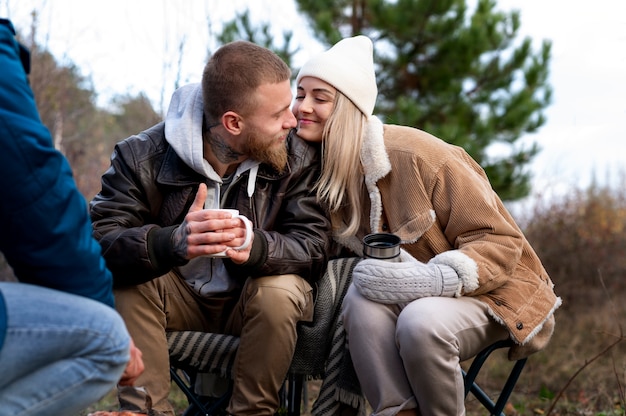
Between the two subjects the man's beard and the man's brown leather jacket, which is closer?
the man's brown leather jacket

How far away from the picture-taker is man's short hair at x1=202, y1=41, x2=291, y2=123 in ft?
10.2

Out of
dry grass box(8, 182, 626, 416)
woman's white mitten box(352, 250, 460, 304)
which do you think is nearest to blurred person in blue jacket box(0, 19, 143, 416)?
woman's white mitten box(352, 250, 460, 304)

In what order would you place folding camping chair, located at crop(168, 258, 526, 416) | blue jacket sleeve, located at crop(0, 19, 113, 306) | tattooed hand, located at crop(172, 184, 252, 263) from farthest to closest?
folding camping chair, located at crop(168, 258, 526, 416) < tattooed hand, located at crop(172, 184, 252, 263) < blue jacket sleeve, located at crop(0, 19, 113, 306)

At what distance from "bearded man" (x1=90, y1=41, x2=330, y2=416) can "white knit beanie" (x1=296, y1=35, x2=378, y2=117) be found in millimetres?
248

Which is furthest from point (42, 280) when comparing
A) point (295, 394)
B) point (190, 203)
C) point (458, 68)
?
point (458, 68)

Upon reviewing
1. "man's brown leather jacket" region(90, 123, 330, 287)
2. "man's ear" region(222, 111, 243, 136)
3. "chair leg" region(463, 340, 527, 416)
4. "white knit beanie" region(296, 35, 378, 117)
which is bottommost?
"chair leg" region(463, 340, 527, 416)

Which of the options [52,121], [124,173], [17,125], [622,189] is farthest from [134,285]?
[622,189]

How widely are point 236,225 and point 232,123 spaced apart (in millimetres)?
553

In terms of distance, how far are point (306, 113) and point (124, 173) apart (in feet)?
2.60

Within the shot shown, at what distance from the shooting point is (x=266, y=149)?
3137mm

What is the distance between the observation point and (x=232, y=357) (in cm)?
311

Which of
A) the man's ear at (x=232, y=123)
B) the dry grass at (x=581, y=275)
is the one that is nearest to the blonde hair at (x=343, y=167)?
the man's ear at (x=232, y=123)

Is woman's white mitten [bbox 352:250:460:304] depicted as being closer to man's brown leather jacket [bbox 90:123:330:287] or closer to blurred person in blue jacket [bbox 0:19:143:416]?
man's brown leather jacket [bbox 90:123:330:287]

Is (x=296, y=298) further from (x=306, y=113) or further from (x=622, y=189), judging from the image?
(x=622, y=189)
